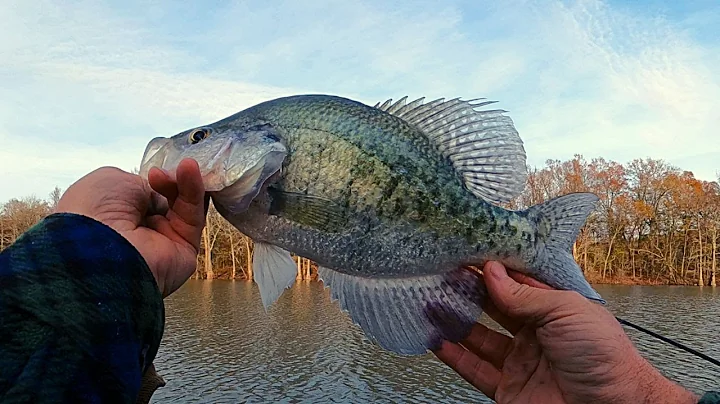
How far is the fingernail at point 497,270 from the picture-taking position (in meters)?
2.97

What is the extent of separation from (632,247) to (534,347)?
62092 mm

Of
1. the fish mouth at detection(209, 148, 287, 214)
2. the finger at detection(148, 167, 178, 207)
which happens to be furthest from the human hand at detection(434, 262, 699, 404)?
the finger at detection(148, 167, 178, 207)

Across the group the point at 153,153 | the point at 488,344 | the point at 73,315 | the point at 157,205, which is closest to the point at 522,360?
the point at 488,344

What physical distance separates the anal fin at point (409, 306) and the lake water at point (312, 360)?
45.3 ft

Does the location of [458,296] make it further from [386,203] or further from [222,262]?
[222,262]

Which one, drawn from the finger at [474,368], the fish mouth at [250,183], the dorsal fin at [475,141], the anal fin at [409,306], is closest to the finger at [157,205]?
the fish mouth at [250,183]

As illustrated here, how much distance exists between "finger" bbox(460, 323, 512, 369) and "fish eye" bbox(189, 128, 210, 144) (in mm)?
2228

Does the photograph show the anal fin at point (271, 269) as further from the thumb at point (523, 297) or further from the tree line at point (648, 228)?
the tree line at point (648, 228)

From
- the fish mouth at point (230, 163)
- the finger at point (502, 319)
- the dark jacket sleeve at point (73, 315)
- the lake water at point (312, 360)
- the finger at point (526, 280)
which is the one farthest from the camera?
the lake water at point (312, 360)

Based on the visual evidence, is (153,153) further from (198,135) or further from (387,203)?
(387,203)

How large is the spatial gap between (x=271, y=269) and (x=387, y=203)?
702 millimetres

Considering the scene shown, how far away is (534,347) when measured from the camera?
3.59m

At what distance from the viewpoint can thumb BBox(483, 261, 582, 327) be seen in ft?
9.89

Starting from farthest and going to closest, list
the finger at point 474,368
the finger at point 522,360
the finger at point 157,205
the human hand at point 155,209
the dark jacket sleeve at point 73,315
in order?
the finger at point 474,368
the finger at point 522,360
the finger at point 157,205
the human hand at point 155,209
the dark jacket sleeve at point 73,315
